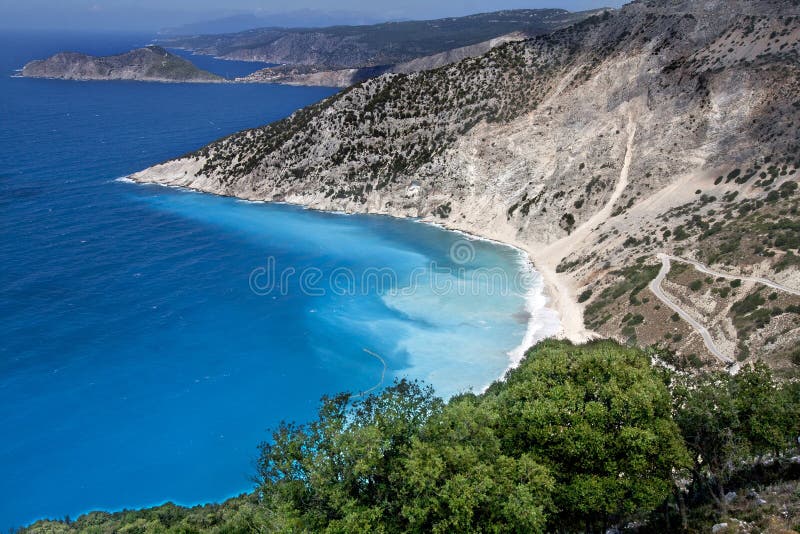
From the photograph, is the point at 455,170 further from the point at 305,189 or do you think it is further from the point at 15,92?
the point at 15,92

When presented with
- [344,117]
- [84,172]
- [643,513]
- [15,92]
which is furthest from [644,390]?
[15,92]

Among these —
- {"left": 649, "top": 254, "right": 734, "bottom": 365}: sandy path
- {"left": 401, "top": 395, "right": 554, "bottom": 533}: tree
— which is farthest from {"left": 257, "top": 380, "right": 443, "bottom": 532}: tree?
{"left": 649, "top": 254, "right": 734, "bottom": 365}: sandy path

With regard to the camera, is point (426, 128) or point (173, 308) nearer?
point (173, 308)

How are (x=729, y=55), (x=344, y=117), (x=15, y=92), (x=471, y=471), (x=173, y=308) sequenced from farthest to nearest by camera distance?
(x=15, y=92) < (x=344, y=117) < (x=729, y=55) < (x=173, y=308) < (x=471, y=471)

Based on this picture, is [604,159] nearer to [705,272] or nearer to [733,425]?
[705,272]

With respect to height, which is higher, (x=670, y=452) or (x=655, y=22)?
(x=655, y=22)

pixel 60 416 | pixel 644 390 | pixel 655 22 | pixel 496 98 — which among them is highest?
pixel 655 22

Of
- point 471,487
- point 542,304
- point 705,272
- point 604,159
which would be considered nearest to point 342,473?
point 471,487
